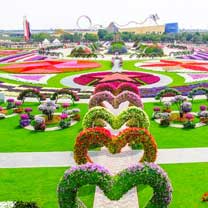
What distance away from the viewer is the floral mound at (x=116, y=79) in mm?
42281

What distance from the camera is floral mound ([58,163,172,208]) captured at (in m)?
12.6

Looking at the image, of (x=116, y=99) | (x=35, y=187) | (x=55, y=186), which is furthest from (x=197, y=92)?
(x=35, y=187)

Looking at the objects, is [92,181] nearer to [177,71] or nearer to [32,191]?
[32,191]

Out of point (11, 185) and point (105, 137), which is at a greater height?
point (105, 137)

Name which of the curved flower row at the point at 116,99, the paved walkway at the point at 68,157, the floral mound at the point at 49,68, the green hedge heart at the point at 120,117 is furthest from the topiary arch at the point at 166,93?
the floral mound at the point at 49,68

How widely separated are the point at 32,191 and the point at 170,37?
138m

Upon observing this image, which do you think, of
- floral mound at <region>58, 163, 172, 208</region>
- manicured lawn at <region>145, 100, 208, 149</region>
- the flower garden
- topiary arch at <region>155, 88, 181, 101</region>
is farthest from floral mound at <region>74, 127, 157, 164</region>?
topiary arch at <region>155, 88, 181, 101</region>

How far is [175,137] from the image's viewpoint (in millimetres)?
23609

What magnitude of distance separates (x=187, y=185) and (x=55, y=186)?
19.7 ft

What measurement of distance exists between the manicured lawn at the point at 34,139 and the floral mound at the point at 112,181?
921cm

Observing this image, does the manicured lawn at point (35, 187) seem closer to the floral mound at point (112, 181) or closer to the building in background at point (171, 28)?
the floral mound at point (112, 181)

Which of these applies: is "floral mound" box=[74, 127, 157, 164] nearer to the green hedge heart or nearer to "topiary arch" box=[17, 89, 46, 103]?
the green hedge heart

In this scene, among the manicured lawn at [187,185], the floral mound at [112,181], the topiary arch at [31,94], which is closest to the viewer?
the floral mound at [112,181]

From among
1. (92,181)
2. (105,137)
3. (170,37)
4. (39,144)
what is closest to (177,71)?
(39,144)
